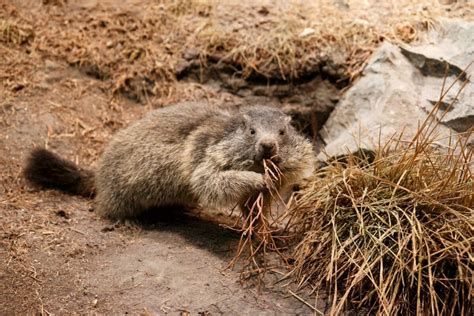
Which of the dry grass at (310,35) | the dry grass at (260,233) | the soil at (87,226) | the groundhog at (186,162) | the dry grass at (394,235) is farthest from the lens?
the dry grass at (310,35)

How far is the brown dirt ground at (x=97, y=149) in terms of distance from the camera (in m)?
4.58

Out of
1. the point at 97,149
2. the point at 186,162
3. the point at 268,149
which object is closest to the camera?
the point at 268,149

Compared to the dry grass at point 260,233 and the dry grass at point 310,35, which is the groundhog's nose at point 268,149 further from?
the dry grass at point 310,35

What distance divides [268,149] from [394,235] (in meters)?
1.29

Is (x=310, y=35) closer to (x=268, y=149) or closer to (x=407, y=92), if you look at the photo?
(x=407, y=92)

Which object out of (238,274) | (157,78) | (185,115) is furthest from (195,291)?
(157,78)

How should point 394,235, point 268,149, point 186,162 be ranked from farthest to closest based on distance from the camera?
point 186,162 < point 268,149 < point 394,235

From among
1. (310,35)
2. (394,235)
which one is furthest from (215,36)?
(394,235)

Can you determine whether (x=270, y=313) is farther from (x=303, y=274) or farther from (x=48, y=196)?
(x=48, y=196)

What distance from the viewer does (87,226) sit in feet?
19.1

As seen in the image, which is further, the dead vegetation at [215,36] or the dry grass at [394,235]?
the dead vegetation at [215,36]

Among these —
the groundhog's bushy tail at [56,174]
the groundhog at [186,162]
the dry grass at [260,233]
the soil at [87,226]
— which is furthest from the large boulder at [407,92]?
the groundhog's bushy tail at [56,174]

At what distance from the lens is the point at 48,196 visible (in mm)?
6234

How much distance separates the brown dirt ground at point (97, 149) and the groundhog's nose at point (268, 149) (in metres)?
0.89
